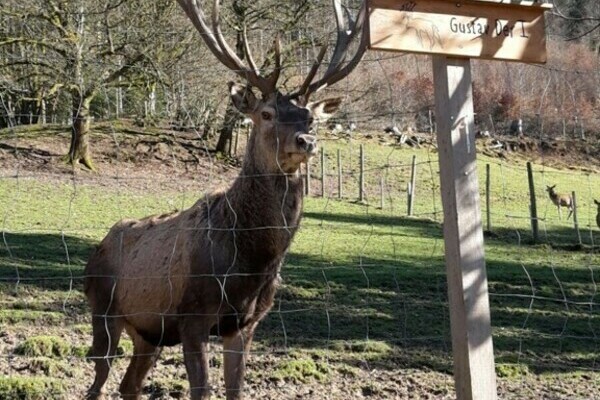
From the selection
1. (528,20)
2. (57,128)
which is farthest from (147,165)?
(528,20)

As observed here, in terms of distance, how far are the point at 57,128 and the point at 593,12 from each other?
1595 centimetres

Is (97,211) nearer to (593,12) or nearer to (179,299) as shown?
(593,12)

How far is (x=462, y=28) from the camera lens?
16.5 feet

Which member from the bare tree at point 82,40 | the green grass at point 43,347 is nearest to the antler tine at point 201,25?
the green grass at point 43,347

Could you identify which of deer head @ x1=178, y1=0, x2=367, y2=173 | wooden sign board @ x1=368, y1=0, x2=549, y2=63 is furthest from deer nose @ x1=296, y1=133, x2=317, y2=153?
wooden sign board @ x1=368, y1=0, x2=549, y2=63

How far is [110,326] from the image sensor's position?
734cm

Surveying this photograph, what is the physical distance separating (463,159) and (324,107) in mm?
2615

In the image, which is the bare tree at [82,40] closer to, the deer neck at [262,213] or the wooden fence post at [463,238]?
the deer neck at [262,213]

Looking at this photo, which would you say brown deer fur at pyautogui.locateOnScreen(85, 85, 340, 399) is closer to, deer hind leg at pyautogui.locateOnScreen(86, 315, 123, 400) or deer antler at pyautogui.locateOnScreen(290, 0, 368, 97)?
deer hind leg at pyautogui.locateOnScreen(86, 315, 123, 400)

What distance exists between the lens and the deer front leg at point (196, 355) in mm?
6250

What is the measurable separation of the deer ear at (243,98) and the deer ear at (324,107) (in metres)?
0.51

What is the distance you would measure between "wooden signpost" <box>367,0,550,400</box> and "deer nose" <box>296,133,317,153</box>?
138 centimetres

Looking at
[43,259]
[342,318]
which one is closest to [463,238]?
[342,318]

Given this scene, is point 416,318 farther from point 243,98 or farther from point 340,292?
point 243,98
